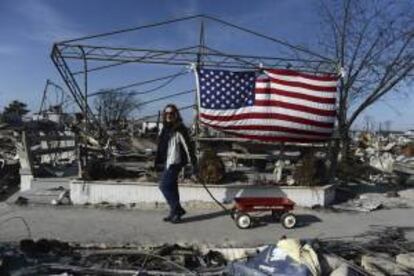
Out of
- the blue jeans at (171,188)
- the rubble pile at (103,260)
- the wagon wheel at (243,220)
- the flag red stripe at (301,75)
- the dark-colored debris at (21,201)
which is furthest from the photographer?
Answer: the flag red stripe at (301,75)

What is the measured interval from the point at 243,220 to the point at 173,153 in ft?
5.37

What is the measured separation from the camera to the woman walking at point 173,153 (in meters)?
11.4

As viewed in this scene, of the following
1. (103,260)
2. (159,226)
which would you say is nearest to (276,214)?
(159,226)

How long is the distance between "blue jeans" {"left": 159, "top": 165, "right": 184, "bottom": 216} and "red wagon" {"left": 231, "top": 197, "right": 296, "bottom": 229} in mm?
981

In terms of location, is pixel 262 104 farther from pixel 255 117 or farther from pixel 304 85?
pixel 304 85

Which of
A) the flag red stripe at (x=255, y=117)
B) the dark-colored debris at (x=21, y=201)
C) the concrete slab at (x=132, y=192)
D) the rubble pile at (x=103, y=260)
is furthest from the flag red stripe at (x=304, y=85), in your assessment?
the rubble pile at (x=103, y=260)

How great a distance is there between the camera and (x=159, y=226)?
11.1m

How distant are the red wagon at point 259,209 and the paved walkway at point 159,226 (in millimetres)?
162

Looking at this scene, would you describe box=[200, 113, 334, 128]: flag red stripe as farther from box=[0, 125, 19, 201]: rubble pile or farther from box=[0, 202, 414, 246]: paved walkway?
box=[0, 125, 19, 201]: rubble pile

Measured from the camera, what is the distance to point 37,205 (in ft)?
41.7

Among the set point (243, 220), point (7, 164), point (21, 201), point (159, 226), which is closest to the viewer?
point (243, 220)

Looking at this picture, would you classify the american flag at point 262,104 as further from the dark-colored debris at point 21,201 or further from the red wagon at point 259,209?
the dark-colored debris at point 21,201

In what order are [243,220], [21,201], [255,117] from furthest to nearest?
[255,117] < [21,201] < [243,220]

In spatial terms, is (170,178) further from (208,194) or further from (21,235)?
(21,235)
